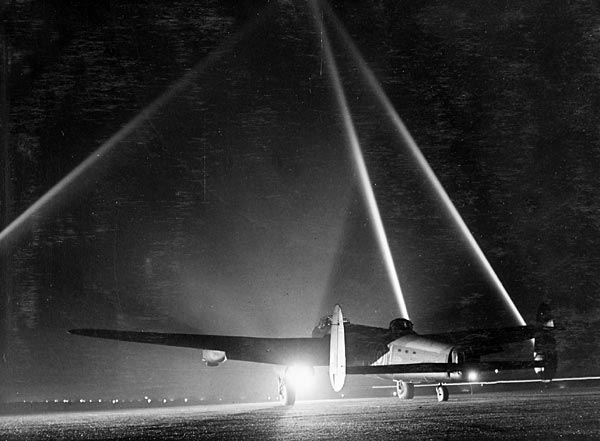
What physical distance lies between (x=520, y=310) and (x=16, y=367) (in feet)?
145

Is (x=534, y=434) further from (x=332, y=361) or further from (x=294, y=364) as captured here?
(x=294, y=364)

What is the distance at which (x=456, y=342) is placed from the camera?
2936 centimetres

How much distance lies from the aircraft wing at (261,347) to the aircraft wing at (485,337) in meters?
5.77

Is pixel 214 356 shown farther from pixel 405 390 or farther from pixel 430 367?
pixel 430 367

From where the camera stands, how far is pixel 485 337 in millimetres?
31906

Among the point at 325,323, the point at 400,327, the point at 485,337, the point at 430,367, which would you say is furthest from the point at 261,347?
the point at 430,367

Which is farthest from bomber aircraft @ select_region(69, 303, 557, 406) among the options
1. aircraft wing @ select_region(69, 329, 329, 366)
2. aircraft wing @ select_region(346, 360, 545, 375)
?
aircraft wing @ select_region(346, 360, 545, 375)

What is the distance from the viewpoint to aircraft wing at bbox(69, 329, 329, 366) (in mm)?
31312

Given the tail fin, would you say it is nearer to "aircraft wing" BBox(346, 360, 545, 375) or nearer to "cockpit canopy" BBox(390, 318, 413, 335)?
"cockpit canopy" BBox(390, 318, 413, 335)

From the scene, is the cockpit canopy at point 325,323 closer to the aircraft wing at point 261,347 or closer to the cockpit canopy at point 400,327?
the aircraft wing at point 261,347

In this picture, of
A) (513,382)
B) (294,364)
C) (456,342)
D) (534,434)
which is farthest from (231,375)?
(534,434)

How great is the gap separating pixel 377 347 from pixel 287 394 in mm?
4737

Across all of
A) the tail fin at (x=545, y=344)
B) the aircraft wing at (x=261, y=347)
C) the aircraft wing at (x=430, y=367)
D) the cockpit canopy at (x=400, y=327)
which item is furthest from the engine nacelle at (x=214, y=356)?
the tail fin at (x=545, y=344)

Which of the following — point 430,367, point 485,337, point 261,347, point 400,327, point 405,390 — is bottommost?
point 405,390
